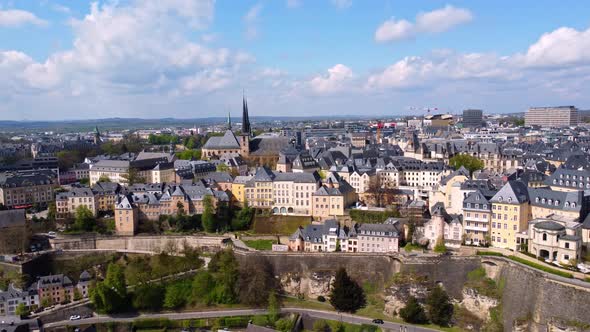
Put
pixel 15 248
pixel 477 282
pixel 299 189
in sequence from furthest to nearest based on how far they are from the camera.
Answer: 1. pixel 299 189
2. pixel 15 248
3. pixel 477 282

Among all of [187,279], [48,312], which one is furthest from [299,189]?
[48,312]

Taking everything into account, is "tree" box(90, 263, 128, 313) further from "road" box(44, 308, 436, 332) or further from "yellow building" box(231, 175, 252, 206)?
"yellow building" box(231, 175, 252, 206)

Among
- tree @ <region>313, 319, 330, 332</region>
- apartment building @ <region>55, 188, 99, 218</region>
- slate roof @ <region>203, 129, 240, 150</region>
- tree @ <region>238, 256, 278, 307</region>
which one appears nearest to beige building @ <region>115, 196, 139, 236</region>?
apartment building @ <region>55, 188, 99, 218</region>

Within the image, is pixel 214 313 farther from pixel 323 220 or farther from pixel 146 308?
pixel 323 220

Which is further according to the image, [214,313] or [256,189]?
[256,189]

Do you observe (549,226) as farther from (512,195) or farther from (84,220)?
(84,220)

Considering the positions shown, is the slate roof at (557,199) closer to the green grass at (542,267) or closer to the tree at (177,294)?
the green grass at (542,267)

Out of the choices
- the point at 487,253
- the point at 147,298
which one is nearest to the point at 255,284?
the point at 147,298

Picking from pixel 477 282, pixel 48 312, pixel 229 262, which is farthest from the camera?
pixel 229 262
